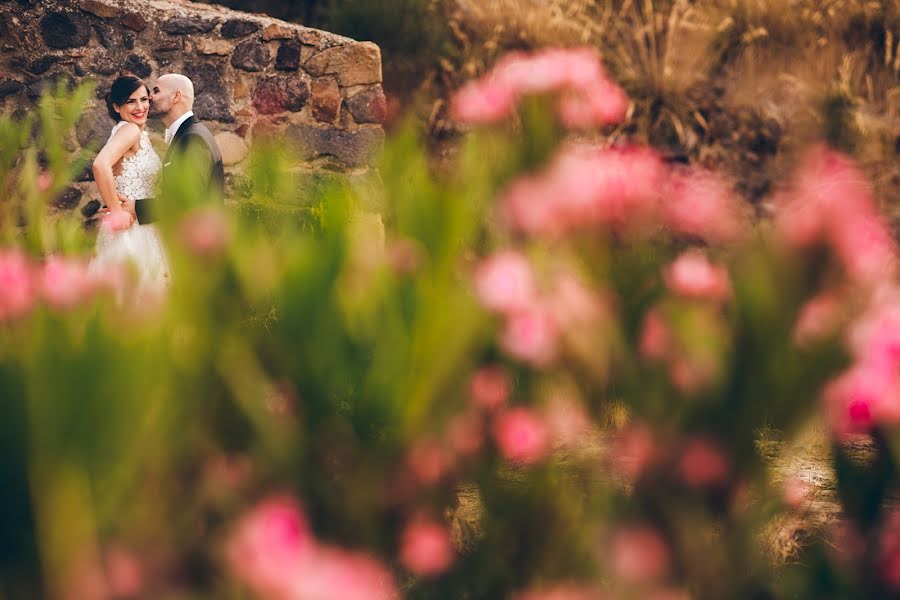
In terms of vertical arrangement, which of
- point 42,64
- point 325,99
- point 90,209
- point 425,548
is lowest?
point 90,209

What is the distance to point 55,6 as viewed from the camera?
11.9 feet

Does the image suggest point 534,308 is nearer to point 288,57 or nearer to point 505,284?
point 505,284

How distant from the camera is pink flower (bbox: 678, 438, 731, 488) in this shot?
0.41 meters

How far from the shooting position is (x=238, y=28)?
3803mm

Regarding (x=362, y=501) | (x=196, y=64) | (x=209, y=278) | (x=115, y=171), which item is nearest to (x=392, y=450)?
(x=362, y=501)

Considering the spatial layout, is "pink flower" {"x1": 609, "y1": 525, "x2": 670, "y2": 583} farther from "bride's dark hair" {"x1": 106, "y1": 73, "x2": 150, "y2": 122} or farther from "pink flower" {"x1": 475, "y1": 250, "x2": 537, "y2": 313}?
"bride's dark hair" {"x1": 106, "y1": 73, "x2": 150, "y2": 122}

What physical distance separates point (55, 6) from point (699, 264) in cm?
370

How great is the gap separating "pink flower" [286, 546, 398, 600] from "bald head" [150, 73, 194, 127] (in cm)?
332

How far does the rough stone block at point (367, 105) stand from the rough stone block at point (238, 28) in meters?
0.48

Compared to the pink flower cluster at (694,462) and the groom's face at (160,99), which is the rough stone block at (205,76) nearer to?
the groom's face at (160,99)

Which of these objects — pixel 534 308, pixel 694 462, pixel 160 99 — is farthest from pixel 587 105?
pixel 160 99

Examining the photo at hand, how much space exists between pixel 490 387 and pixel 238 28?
361cm

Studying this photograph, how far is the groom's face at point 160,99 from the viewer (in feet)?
11.6

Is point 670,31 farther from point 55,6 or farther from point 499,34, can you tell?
point 55,6
